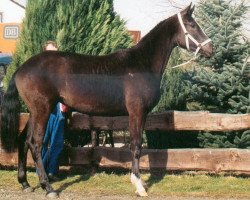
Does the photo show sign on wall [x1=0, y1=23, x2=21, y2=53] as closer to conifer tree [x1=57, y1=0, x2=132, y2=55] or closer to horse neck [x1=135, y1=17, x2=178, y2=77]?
conifer tree [x1=57, y1=0, x2=132, y2=55]

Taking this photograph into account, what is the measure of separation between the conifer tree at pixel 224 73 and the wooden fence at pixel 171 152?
63 centimetres

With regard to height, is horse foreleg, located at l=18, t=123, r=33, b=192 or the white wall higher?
the white wall

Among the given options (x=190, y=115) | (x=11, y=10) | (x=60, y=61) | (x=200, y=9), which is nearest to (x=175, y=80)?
(x=200, y=9)

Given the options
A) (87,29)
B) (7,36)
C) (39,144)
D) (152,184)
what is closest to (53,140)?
(39,144)

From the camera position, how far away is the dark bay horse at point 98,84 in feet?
19.3

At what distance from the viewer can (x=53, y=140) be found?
683 centimetres

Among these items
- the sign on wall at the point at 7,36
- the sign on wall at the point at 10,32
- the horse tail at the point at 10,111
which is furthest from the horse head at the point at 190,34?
the sign on wall at the point at 7,36

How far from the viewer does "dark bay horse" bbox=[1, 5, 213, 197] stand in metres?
5.89

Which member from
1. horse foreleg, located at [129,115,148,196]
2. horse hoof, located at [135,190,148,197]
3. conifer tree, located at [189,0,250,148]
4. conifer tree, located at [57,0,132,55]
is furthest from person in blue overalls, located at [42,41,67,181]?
conifer tree, located at [189,0,250,148]

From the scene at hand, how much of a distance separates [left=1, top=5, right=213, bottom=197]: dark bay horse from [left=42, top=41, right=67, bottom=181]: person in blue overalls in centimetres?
62

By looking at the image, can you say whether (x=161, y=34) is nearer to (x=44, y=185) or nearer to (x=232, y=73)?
(x=232, y=73)

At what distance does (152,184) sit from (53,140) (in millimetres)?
1625

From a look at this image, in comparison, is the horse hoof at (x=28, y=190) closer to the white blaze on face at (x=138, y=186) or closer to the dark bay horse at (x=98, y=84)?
the dark bay horse at (x=98, y=84)

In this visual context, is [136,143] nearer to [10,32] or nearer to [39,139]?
[39,139]
